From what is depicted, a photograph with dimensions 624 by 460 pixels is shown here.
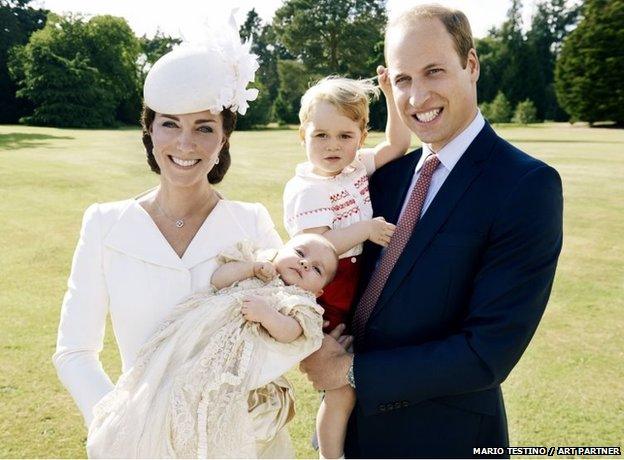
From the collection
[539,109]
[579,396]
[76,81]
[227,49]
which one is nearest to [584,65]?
[539,109]

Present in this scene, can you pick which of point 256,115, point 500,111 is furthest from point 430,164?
point 500,111

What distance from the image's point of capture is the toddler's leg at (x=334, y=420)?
2.83 meters

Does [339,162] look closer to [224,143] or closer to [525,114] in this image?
[224,143]

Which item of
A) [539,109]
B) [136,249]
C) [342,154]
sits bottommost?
[539,109]

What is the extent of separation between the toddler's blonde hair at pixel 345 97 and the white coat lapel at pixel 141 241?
1.18 metres

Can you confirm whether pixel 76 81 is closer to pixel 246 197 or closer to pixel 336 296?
pixel 246 197

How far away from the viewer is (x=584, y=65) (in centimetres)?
5553

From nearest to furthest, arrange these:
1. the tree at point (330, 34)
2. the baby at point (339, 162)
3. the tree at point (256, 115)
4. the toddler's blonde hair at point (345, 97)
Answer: the baby at point (339, 162) → the toddler's blonde hair at point (345, 97) → the tree at point (256, 115) → the tree at point (330, 34)

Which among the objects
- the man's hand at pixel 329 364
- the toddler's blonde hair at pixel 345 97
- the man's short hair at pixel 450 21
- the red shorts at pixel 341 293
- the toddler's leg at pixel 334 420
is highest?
the man's short hair at pixel 450 21

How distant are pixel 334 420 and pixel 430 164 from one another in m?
1.28

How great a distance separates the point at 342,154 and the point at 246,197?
1319 cm

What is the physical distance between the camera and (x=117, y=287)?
271 centimetres

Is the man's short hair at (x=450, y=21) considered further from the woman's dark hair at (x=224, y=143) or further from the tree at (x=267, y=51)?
the tree at (x=267, y=51)

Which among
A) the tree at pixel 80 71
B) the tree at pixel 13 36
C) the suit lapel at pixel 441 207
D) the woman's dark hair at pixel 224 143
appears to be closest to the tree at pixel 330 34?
the tree at pixel 80 71
